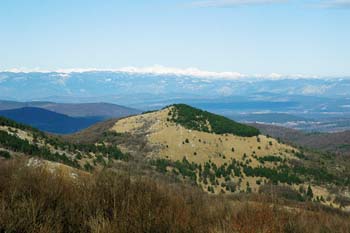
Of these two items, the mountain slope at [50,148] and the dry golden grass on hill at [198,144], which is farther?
the dry golden grass on hill at [198,144]

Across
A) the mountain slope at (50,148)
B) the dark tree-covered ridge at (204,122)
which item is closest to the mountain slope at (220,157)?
the dark tree-covered ridge at (204,122)

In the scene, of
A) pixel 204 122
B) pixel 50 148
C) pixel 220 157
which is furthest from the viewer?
pixel 204 122

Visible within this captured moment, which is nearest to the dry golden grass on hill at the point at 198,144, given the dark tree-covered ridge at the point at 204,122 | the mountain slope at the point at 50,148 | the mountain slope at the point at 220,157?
the mountain slope at the point at 220,157

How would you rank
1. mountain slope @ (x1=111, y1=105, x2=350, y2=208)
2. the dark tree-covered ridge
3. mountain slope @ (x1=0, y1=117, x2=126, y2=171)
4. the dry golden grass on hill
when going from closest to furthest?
mountain slope @ (x1=0, y1=117, x2=126, y2=171) < mountain slope @ (x1=111, y1=105, x2=350, y2=208) < the dry golden grass on hill < the dark tree-covered ridge

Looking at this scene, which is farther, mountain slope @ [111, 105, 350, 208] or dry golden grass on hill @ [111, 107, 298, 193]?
dry golden grass on hill @ [111, 107, 298, 193]

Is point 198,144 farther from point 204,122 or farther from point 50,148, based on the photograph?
point 50,148

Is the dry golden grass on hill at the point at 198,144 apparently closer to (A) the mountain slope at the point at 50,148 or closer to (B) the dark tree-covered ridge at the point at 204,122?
(B) the dark tree-covered ridge at the point at 204,122

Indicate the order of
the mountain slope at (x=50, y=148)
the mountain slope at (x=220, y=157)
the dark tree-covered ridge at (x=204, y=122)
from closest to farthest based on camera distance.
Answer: the mountain slope at (x=50, y=148)
the mountain slope at (x=220, y=157)
the dark tree-covered ridge at (x=204, y=122)

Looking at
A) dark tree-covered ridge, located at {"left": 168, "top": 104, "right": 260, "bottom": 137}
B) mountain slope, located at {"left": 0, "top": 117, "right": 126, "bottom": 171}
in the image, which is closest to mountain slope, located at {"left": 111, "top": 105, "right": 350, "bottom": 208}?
dark tree-covered ridge, located at {"left": 168, "top": 104, "right": 260, "bottom": 137}

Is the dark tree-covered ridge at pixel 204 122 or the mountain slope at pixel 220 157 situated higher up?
the dark tree-covered ridge at pixel 204 122

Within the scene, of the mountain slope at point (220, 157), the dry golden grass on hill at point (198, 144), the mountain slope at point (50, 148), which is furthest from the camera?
the dry golden grass on hill at point (198, 144)

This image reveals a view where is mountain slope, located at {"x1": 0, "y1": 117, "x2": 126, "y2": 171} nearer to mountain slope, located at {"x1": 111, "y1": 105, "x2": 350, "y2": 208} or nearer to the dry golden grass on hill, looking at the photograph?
mountain slope, located at {"x1": 111, "y1": 105, "x2": 350, "y2": 208}

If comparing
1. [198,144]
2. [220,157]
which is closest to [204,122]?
[198,144]

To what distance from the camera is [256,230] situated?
9953 millimetres
